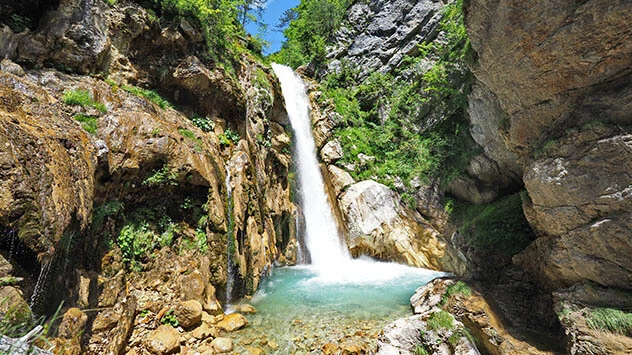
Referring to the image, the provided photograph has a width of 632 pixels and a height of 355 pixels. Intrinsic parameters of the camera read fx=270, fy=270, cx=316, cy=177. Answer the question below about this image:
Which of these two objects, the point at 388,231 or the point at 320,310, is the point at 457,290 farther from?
the point at 388,231

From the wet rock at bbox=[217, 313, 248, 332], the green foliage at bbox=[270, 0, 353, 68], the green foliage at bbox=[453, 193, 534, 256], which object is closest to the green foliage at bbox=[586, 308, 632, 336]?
the green foliage at bbox=[453, 193, 534, 256]

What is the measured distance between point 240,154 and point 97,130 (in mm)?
4510

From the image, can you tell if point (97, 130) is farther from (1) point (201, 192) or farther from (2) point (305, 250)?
(2) point (305, 250)

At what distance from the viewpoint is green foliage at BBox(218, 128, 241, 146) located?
410 inches

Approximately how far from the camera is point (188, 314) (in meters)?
5.85

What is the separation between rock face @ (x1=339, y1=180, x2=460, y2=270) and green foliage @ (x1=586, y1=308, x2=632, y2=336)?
740 centimetres

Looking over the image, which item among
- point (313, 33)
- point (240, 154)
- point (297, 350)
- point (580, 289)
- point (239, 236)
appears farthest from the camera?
point (313, 33)

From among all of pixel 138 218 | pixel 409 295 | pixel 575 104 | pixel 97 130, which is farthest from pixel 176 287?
pixel 575 104

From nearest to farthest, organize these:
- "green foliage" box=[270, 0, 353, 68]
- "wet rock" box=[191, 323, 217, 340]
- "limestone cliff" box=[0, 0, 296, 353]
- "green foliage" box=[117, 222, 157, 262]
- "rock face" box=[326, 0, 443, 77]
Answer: "limestone cliff" box=[0, 0, 296, 353], "wet rock" box=[191, 323, 217, 340], "green foliage" box=[117, 222, 157, 262], "rock face" box=[326, 0, 443, 77], "green foliage" box=[270, 0, 353, 68]

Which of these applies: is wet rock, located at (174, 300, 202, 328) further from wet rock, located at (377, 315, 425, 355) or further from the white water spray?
the white water spray

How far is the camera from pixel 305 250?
13758mm

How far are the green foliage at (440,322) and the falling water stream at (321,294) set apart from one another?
1.37m

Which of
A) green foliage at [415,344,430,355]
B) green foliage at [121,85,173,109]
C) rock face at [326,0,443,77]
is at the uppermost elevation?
rock face at [326,0,443,77]

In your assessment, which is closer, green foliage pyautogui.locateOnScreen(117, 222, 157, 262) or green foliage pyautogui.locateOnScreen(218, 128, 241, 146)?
green foliage pyautogui.locateOnScreen(117, 222, 157, 262)
